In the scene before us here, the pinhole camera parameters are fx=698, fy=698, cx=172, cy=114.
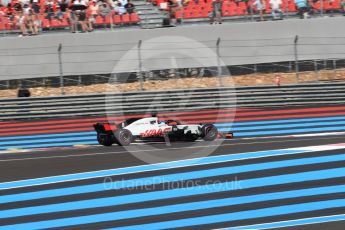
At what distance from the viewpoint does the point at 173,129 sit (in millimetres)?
14508

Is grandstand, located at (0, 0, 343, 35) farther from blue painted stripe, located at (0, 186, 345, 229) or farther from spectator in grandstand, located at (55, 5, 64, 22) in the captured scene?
blue painted stripe, located at (0, 186, 345, 229)

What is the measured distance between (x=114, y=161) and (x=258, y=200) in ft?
12.0

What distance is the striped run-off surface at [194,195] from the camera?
9172mm

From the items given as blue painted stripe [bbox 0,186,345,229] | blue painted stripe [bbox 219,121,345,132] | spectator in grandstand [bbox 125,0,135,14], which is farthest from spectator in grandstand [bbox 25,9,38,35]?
Answer: blue painted stripe [bbox 0,186,345,229]

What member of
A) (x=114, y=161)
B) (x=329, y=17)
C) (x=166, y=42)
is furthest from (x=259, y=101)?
(x=114, y=161)

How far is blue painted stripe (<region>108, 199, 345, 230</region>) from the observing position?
898 centimetres

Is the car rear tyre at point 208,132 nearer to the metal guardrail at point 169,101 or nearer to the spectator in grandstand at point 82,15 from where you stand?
the metal guardrail at point 169,101

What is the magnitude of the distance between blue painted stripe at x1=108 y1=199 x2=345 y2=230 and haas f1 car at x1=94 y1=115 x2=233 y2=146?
5280 mm

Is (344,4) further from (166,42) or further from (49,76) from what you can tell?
(49,76)

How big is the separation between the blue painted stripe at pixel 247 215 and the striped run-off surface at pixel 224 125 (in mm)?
6760

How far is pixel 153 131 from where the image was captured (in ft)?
47.1

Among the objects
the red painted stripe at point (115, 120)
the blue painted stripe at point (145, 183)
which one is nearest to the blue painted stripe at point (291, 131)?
the red painted stripe at point (115, 120)

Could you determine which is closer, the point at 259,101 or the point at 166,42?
the point at 259,101

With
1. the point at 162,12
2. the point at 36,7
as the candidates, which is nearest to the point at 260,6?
the point at 162,12
